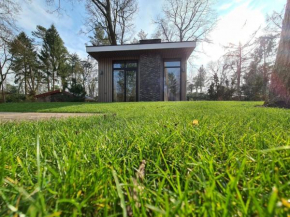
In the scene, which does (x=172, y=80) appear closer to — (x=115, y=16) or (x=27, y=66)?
(x=115, y=16)

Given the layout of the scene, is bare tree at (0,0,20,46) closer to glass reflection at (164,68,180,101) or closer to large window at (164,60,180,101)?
large window at (164,60,180,101)

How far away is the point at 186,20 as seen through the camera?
17.4m

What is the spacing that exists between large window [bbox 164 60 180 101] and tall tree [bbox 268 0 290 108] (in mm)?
6886

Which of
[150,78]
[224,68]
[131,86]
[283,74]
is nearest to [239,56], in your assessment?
[224,68]

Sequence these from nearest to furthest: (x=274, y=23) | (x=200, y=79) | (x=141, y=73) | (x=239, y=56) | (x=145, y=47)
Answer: (x=145, y=47) < (x=141, y=73) < (x=274, y=23) < (x=239, y=56) < (x=200, y=79)

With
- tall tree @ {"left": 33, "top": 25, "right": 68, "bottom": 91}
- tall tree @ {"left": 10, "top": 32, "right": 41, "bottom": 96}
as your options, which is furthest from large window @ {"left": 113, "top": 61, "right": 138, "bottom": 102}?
tall tree @ {"left": 33, "top": 25, "right": 68, "bottom": 91}

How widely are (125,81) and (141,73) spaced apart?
1.50 metres

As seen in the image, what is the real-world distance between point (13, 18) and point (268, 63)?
23555mm

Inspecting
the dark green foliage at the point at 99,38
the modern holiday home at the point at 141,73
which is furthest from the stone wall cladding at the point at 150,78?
the dark green foliage at the point at 99,38

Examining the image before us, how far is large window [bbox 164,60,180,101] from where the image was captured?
10945 millimetres

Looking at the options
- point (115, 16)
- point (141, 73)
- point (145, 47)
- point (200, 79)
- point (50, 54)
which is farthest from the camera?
point (50, 54)

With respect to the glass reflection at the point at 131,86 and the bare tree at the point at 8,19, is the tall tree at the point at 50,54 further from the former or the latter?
the glass reflection at the point at 131,86

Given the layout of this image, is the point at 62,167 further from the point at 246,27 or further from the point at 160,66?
the point at 246,27

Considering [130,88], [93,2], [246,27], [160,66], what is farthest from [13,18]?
[246,27]
